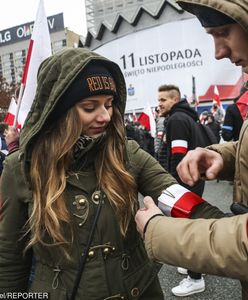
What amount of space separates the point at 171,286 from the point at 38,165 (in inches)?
99.3

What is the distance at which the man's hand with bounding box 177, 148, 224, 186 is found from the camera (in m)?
1.39

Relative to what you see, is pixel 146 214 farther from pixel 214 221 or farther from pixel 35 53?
pixel 35 53

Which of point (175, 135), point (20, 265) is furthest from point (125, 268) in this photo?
point (175, 135)

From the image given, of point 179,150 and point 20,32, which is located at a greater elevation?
point 20,32

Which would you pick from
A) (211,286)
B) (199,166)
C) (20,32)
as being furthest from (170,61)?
(20,32)

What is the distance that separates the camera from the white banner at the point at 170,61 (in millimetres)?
27500

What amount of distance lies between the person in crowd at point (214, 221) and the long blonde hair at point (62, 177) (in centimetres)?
37

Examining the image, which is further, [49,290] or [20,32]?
[20,32]

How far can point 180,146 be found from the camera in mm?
4027

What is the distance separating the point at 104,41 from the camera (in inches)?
1292

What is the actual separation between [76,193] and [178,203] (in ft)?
1.87

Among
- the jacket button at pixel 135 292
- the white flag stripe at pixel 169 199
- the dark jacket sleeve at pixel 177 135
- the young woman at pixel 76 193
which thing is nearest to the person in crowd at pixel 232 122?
the dark jacket sleeve at pixel 177 135

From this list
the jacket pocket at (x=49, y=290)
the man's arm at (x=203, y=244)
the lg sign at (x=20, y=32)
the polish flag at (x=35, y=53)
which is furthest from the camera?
the lg sign at (x=20, y=32)

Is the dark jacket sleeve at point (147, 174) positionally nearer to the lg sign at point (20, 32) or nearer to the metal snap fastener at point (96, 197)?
the metal snap fastener at point (96, 197)
